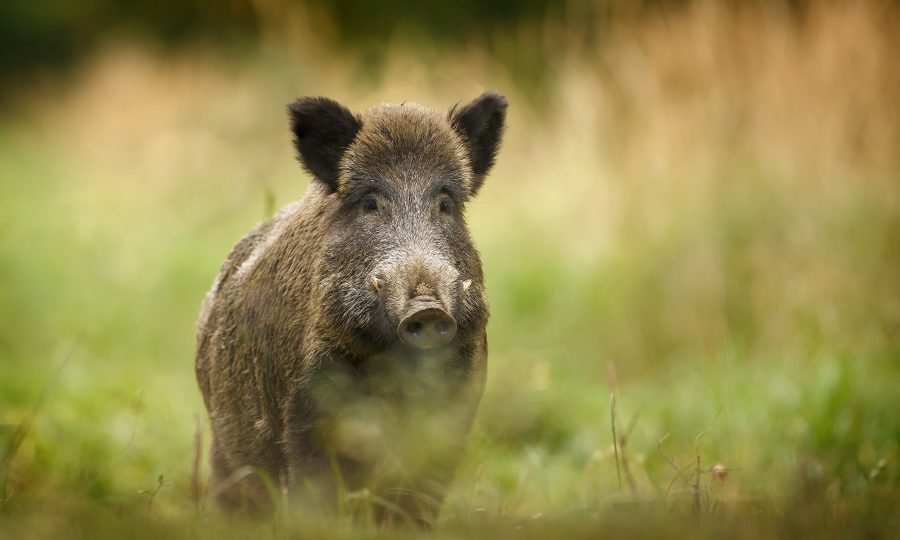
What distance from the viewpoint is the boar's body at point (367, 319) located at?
3.81m

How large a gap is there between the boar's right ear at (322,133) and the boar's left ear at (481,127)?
1.52ft

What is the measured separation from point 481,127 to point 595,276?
4.14 meters

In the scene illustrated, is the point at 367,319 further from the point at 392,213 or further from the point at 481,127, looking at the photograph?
the point at 481,127

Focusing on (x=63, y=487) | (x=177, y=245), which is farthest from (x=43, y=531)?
(x=177, y=245)

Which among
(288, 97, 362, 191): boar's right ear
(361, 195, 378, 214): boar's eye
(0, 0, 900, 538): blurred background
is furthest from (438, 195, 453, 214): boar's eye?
(0, 0, 900, 538): blurred background

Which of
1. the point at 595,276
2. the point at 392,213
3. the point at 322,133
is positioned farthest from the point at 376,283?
the point at 595,276

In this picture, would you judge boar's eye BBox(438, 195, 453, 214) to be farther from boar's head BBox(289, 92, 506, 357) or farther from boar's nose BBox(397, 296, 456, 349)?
boar's nose BBox(397, 296, 456, 349)

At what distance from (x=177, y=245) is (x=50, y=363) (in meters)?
3.23

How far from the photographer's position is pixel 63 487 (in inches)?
163

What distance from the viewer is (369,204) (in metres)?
4.21

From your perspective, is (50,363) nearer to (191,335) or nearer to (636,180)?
(191,335)

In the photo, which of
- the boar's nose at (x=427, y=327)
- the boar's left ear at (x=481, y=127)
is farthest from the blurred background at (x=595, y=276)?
the boar's left ear at (x=481, y=127)

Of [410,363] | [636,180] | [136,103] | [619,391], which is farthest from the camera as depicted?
[136,103]

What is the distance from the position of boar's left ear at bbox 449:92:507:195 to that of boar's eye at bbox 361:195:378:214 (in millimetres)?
514
